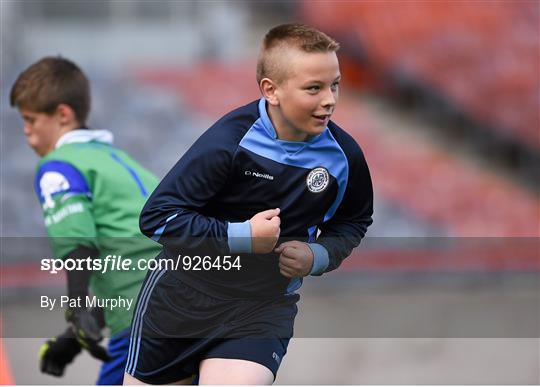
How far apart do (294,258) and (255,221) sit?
0.14 meters

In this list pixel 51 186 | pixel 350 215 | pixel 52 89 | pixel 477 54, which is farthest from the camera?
pixel 477 54

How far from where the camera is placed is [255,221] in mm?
2365

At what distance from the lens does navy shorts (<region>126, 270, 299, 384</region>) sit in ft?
8.16

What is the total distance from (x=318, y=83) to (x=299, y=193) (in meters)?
0.29

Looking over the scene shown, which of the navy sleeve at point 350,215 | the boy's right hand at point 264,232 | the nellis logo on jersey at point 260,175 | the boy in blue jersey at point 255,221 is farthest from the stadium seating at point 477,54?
the boy's right hand at point 264,232

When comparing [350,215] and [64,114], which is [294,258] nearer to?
[350,215]

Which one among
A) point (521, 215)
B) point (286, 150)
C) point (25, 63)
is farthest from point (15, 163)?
point (286, 150)

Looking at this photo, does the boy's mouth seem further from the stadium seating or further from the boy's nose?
the stadium seating

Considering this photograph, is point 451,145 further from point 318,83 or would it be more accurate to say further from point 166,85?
point 318,83

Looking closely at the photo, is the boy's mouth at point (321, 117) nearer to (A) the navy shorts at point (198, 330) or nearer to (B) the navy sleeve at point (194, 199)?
(B) the navy sleeve at point (194, 199)

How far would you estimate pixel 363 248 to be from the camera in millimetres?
7641

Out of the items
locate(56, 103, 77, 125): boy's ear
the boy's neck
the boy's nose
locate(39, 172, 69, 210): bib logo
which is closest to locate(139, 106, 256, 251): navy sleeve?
the boy's neck

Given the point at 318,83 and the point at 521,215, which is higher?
the point at 521,215

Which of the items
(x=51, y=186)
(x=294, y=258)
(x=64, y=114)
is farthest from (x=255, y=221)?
(x=64, y=114)
